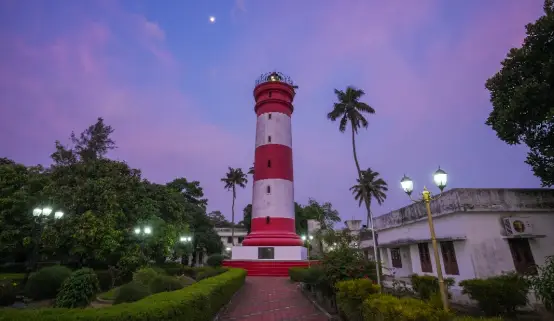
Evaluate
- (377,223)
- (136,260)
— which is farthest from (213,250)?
(377,223)

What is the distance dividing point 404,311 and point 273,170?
25925 millimetres

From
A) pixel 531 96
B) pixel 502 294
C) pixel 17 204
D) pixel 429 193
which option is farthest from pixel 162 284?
pixel 531 96

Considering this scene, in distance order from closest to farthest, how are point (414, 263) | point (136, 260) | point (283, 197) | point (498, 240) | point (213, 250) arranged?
point (498, 240) → point (414, 263) → point (136, 260) → point (283, 197) → point (213, 250)

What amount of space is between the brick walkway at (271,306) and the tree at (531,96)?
13.3 metres

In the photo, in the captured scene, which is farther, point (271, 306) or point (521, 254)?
point (271, 306)

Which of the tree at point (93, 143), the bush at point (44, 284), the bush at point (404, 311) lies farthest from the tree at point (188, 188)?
the bush at point (404, 311)

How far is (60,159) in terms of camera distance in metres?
32.3

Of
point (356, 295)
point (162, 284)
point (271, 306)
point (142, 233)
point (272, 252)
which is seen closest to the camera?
point (356, 295)

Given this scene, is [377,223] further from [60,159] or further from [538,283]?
[60,159]

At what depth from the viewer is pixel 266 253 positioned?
28344mm

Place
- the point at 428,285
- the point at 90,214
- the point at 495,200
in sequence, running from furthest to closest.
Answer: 1. the point at 90,214
2. the point at 495,200
3. the point at 428,285

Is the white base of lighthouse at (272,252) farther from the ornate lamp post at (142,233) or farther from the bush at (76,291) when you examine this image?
the bush at (76,291)

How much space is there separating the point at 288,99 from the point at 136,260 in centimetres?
2438

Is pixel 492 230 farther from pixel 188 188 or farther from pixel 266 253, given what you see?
pixel 188 188
